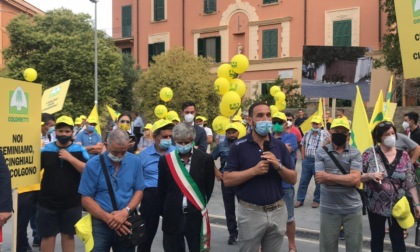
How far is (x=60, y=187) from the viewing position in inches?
203

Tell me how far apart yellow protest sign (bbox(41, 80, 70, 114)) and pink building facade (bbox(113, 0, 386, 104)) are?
2102 centimetres

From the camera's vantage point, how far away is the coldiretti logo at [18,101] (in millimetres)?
4723

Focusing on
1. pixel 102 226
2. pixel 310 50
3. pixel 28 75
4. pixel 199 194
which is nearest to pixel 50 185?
pixel 102 226

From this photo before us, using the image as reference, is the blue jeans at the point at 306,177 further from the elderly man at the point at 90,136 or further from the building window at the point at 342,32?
the building window at the point at 342,32

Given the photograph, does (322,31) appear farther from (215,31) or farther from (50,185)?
(50,185)

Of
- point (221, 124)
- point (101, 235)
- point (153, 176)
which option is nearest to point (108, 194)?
point (101, 235)

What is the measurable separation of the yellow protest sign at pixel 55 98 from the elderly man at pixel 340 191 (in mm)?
5513

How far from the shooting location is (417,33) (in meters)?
4.85

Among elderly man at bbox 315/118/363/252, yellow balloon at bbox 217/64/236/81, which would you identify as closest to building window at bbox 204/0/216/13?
yellow balloon at bbox 217/64/236/81

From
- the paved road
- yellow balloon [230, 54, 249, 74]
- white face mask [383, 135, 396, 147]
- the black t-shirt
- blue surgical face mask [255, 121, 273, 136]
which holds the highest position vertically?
yellow balloon [230, 54, 249, 74]

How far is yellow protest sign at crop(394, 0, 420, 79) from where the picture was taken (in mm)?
4836

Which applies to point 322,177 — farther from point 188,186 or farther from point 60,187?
point 60,187

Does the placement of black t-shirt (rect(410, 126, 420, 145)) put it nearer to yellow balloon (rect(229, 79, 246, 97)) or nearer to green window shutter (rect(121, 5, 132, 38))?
yellow balloon (rect(229, 79, 246, 97))

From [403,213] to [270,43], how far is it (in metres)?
25.5
